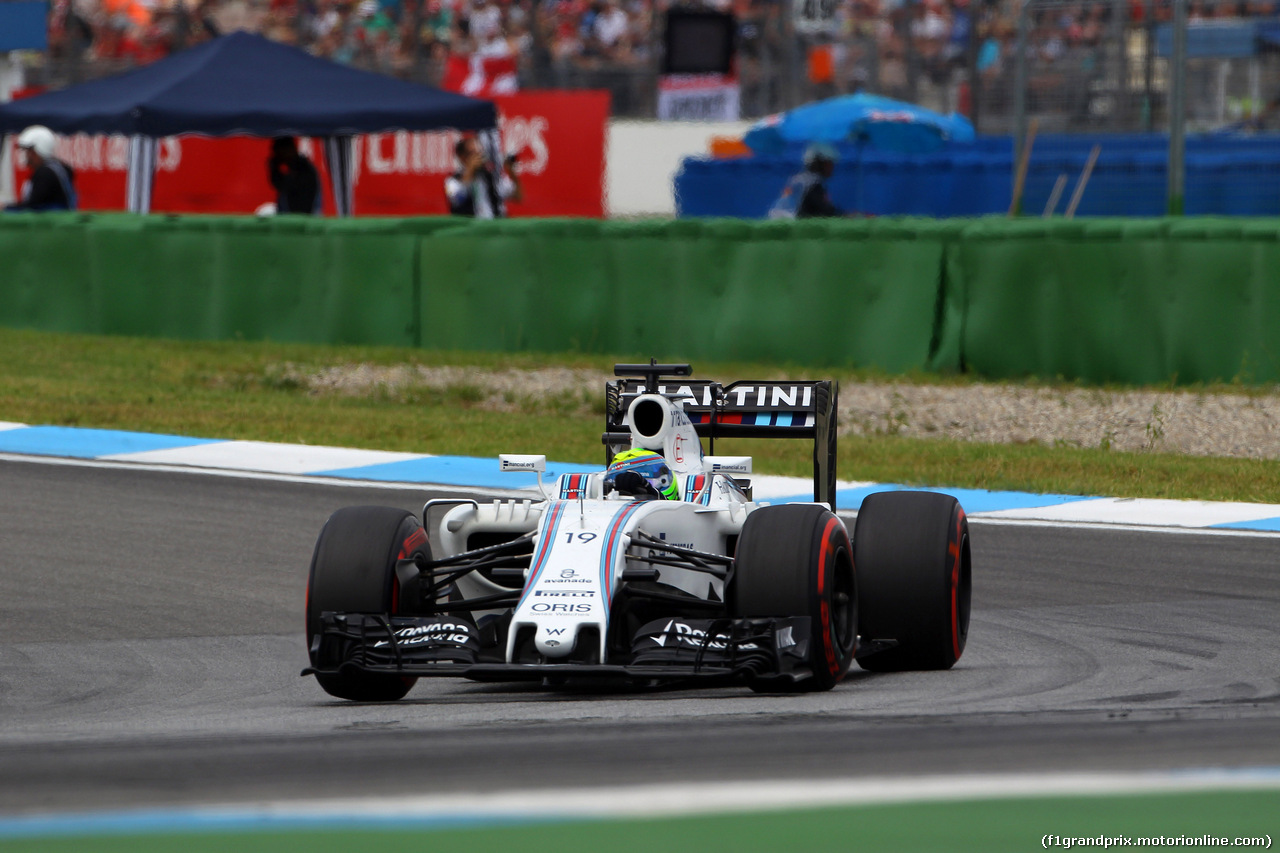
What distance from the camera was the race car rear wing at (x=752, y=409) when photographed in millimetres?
7484

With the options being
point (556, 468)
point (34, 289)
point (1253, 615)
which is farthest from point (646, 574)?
point (34, 289)

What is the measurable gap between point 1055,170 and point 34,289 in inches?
413

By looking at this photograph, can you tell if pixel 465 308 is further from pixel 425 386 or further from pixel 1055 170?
pixel 1055 170

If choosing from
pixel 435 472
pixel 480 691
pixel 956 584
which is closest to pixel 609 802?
pixel 480 691

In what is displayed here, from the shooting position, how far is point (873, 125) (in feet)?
79.8

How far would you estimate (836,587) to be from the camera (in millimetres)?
6781

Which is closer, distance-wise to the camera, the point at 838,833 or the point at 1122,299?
the point at 838,833

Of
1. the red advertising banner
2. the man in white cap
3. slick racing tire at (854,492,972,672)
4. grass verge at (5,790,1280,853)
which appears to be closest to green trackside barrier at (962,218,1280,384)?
slick racing tire at (854,492,972,672)

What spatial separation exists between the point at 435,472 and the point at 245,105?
11.1 meters

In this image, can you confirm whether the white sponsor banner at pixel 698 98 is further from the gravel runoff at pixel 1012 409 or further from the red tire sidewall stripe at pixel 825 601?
the red tire sidewall stripe at pixel 825 601

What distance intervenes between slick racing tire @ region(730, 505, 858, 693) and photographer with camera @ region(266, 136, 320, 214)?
51.1 ft

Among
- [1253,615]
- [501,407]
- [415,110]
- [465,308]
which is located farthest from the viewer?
[415,110]

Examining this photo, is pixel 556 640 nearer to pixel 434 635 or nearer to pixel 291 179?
pixel 434 635

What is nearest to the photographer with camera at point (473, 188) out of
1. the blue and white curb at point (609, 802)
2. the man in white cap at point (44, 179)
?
the man in white cap at point (44, 179)
